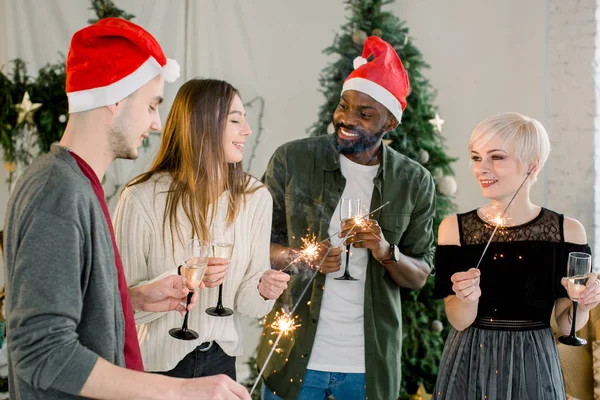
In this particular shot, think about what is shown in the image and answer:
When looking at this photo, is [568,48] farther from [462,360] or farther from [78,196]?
[78,196]

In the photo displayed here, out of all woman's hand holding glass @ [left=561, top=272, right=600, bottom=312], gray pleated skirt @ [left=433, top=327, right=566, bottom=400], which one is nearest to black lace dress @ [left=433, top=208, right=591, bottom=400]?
gray pleated skirt @ [left=433, top=327, right=566, bottom=400]

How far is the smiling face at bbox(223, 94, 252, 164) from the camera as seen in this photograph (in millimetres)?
2035

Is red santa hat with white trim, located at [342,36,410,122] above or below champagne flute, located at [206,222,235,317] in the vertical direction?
above

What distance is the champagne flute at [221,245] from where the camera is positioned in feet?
6.07

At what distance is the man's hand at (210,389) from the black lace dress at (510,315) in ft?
3.39

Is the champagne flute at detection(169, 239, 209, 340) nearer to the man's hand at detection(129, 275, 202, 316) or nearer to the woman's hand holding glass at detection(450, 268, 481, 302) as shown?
the man's hand at detection(129, 275, 202, 316)

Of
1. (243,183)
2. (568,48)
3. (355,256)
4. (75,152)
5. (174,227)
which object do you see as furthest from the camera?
(568,48)

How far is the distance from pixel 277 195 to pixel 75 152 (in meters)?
1.10

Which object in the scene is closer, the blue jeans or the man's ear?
the blue jeans

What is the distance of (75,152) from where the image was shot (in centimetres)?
140

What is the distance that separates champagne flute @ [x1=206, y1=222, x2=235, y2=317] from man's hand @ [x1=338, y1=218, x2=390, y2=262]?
1.52 feet

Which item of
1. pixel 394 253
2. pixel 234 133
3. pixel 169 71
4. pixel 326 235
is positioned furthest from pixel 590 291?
pixel 169 71

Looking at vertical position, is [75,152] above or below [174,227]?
above

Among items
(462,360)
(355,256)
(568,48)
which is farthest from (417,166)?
(568,48)
